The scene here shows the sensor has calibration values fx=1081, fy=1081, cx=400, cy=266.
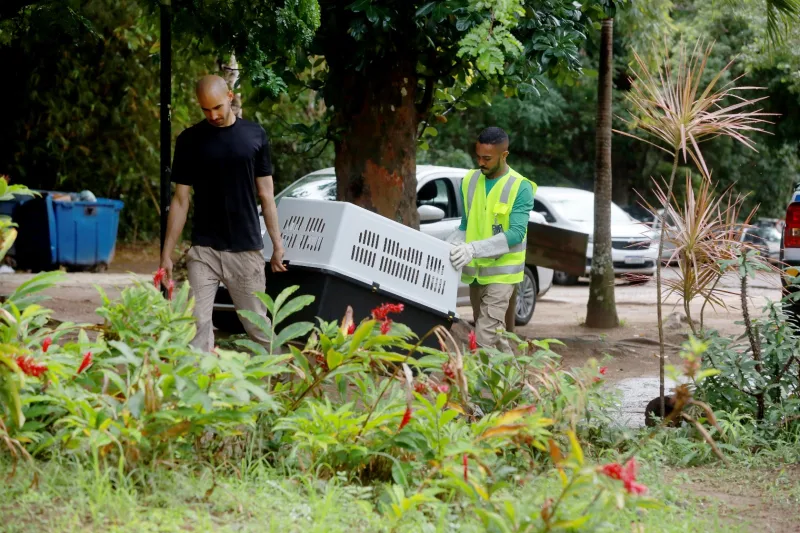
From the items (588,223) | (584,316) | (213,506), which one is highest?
(213,506)

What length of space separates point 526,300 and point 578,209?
703cm

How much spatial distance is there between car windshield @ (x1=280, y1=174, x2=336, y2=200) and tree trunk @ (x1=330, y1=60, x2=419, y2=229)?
1.85 m

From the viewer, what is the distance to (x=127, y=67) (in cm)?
2017

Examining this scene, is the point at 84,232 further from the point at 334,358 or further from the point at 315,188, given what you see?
the point at 334,358

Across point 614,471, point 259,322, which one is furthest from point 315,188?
point 614,471

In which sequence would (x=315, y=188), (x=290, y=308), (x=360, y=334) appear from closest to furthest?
(x=360, y=334) → (x=290, y=308) → (x=315, y=188)

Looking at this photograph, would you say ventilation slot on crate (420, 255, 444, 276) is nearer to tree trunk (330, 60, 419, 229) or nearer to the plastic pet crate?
the plastic pet crate

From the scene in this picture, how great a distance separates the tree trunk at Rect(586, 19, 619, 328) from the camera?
11742 millimetres

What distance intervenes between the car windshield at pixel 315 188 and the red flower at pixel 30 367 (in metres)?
6.87

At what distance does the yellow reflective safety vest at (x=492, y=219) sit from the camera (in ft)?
22.1

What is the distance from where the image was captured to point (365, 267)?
22.8 ft

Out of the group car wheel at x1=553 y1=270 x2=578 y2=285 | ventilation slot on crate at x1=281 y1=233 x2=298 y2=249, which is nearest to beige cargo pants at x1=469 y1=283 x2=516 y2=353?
ventilation slot on crate at x1=281 y1=233 x2=298 y2=249

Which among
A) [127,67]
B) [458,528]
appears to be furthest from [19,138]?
[458,528]

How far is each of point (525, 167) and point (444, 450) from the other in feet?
89.9
